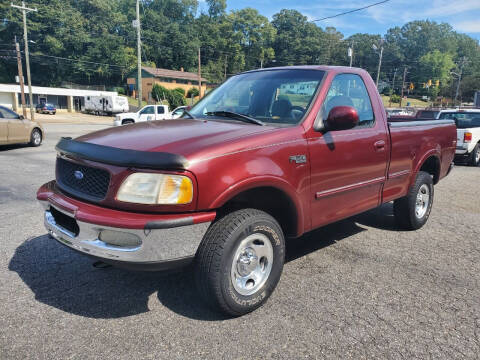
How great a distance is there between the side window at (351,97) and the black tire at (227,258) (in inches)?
50.0

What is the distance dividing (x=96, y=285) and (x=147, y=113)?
22595mm

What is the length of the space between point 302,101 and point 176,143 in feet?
4.56

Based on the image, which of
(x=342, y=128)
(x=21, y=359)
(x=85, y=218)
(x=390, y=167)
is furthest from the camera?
(x=390, y=167)

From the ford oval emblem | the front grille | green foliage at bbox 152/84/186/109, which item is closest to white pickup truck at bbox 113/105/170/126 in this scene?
the front grille

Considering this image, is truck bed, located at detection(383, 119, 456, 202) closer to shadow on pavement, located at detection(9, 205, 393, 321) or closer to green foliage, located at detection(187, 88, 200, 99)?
shadow on pavement, located at detection(9, 205, 393, 321)

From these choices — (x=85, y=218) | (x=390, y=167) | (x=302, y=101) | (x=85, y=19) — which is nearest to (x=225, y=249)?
(x=85, y=218)

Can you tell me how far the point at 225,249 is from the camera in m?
2.56

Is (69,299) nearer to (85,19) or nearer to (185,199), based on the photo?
(185,199)

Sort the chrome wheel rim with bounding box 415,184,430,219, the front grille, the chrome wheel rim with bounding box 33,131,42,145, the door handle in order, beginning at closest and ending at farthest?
the front grille → the door handle → the chrome wheel rim with bounding box 415,184,430,219 → the chrome wheel rim with bounding box 33,131,42,145

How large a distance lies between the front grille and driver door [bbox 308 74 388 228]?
1.66 m

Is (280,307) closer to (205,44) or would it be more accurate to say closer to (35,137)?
(35,137)

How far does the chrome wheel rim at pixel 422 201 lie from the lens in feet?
16.5

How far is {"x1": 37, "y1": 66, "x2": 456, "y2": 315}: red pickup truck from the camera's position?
2.42m

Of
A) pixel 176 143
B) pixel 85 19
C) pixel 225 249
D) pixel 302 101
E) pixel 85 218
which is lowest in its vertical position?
pixel 225 249
